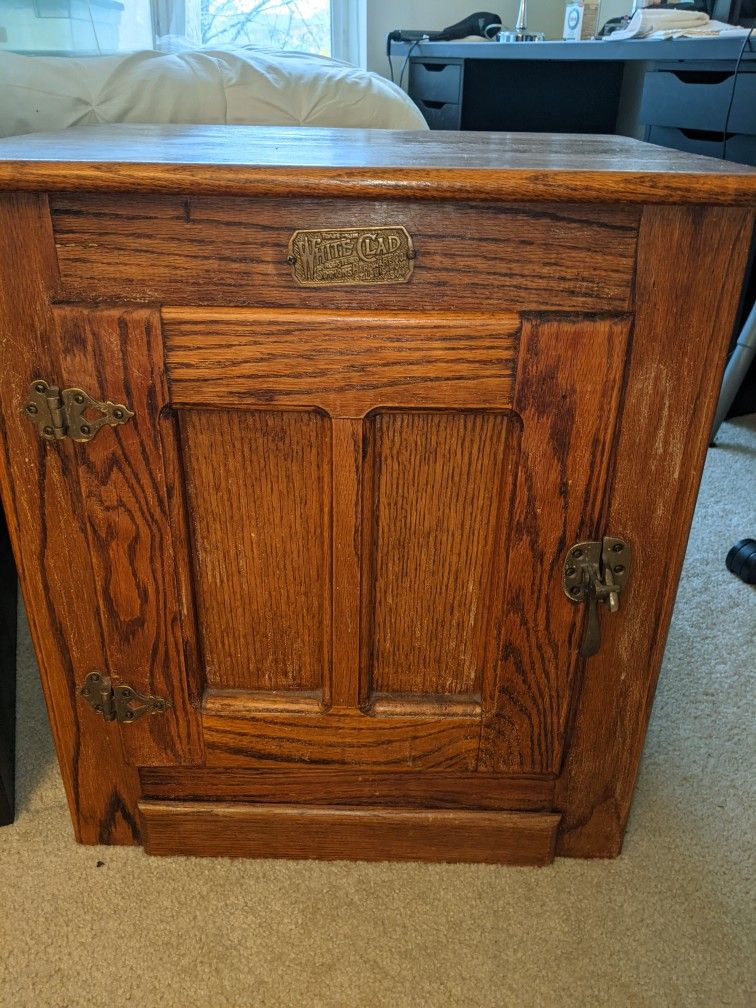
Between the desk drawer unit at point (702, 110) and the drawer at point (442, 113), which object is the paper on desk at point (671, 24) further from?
the drawer at point (442, 113)

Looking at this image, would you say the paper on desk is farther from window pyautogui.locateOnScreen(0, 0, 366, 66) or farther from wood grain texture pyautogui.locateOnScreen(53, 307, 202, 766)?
wood grain texture pyautogui.locateOnScreen(53, 307, 202, 766)

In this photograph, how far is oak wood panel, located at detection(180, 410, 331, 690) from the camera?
0.70 metres

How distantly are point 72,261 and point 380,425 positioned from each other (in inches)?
10.5

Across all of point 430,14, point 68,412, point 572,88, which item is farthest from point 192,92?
point 430,14

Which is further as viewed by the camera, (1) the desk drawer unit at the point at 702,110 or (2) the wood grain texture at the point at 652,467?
(1) the desk drawer unit at the point at 702,110

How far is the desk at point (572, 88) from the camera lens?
5.57 ft

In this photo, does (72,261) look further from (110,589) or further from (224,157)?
(110,589)

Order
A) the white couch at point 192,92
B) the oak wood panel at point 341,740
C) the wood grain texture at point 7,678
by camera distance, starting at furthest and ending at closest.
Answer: the white couch at point 192,92 → the wood grain texture at point 7,678 → the oak wood panel at point 341,740

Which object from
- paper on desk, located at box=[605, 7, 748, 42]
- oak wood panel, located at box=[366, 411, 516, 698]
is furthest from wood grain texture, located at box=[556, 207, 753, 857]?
paper on desk, located at box=[605, 7, 748, 42]

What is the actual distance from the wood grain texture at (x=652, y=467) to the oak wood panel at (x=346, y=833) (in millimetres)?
56

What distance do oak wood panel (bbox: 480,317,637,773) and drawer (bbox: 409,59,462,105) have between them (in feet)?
6.71

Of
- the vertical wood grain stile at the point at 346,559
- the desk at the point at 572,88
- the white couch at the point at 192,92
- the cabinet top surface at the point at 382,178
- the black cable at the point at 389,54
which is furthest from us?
the black cable at the point at 389,54

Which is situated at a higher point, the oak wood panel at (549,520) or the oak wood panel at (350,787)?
the oak wood panel at (549,520)

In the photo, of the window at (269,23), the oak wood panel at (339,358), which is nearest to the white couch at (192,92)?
the oak wood panel at (339,358)
